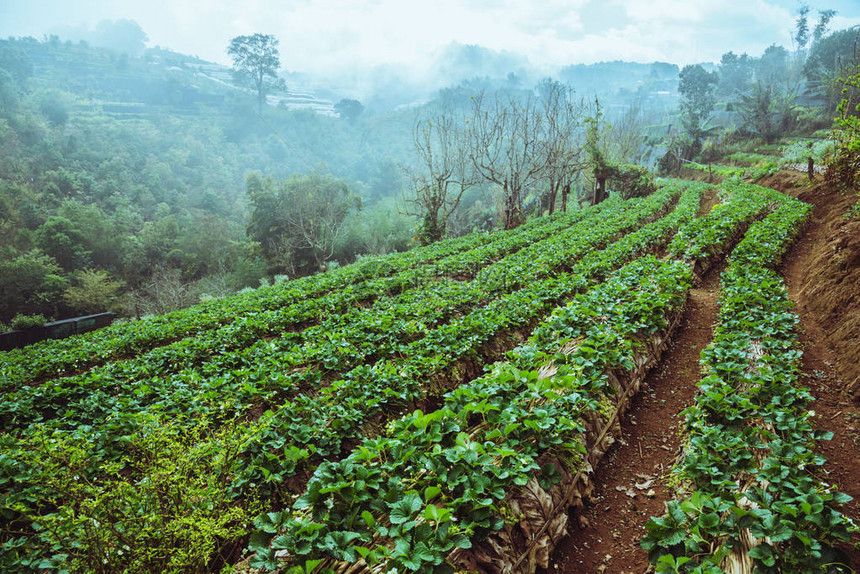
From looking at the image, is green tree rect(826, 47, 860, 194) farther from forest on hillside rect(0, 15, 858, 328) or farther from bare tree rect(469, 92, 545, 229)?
bare tree rect(469, 92, 545, 229)

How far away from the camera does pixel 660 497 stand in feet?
11.6

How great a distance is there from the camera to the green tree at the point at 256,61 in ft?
238

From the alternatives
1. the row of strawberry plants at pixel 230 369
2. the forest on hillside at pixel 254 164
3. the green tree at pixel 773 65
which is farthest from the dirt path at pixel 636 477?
the green tree at pixel 773 65

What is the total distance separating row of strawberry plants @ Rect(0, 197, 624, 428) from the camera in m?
4.87

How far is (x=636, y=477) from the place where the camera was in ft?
12.6

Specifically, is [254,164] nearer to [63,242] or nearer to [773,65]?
[63,242]

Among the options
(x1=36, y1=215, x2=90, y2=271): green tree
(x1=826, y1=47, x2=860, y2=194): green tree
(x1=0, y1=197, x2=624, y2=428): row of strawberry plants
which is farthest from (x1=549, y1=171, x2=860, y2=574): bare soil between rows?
(x1=36, y1=215, x2=90, y2=271): green tree

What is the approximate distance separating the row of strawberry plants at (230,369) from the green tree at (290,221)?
76.7 feet

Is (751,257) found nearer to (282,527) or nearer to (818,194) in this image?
(282,527)

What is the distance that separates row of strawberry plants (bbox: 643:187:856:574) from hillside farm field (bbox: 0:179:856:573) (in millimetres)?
18

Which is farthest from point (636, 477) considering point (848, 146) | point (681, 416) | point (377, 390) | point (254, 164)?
point (254, 164)

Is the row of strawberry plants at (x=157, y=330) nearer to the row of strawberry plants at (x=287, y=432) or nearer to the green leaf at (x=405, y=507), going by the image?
the row of strawberry plants at (x=287, y=432)

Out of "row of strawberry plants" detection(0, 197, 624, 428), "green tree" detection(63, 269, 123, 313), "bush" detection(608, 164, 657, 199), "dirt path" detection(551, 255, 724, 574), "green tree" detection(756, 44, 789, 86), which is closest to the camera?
"dirt path" detection(551, 255, 724, 574)

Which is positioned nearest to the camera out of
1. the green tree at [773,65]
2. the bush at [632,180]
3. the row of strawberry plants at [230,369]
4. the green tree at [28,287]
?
the row of strawberry plants at [230,369]
